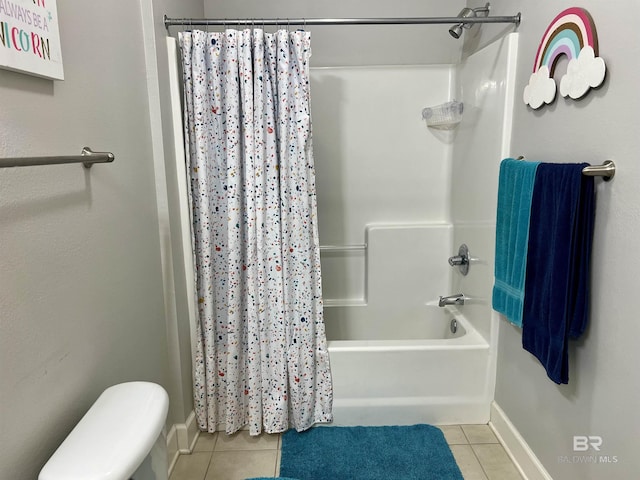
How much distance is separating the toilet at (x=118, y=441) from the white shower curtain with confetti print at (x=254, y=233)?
0.70m

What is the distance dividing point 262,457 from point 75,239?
1.27 metres

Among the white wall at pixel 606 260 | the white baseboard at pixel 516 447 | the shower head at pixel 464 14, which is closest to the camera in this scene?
the white wall at pixel 606 260

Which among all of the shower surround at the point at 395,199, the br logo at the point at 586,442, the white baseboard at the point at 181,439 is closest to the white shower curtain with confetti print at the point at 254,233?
the white baseboard at the point at 181,439

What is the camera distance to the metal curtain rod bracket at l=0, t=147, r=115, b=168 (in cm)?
90

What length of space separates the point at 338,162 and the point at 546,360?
61.9 inches

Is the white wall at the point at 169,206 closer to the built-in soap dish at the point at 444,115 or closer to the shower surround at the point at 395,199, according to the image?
the shower surround at the point at 395,199

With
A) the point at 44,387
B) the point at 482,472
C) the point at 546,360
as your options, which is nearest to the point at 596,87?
the point at 546,360

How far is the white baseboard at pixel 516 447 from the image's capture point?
172 cm

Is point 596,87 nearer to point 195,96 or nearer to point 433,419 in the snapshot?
point 195,96

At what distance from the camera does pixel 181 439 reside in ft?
6.49

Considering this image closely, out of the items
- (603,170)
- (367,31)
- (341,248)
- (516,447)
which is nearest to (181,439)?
(341,248)

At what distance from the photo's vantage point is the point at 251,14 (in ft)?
8.16

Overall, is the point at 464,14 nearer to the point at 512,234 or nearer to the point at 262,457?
the point at 512,234

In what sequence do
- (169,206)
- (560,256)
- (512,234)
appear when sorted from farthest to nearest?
(169,206)
(512,234)
(560,256)
